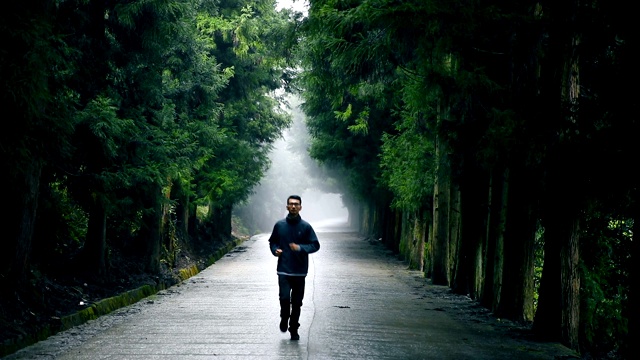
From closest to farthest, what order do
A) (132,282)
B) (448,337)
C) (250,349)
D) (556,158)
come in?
(250,349) < (556,158) < (448,337) < (132,282)

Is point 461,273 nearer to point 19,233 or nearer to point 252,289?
point 252,289

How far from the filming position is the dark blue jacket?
912 cm

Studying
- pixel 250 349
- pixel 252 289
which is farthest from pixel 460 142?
pixel 250 349

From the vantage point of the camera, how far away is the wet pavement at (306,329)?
8523 millimetres

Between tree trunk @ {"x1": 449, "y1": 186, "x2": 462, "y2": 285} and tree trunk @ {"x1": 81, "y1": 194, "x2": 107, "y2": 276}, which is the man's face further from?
tree trunk @ {"x1": 449, "y1": 186, "x2": 462, "y2": 285}

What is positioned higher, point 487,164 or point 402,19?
point 402,19

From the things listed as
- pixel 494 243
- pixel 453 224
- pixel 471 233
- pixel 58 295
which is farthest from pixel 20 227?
pixel 453 224

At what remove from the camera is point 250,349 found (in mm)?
8422

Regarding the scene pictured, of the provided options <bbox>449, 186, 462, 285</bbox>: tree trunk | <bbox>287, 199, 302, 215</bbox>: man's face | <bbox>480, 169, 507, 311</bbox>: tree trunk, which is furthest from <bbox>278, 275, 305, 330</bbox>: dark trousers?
<bbox>449, 186, 462, 285</bbox>: tree trunk

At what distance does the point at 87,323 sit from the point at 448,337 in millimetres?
5678

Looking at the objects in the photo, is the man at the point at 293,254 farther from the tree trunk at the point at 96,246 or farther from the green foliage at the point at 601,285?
the tree trunk at the point at 96,246

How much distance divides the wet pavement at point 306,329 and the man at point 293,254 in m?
0.45

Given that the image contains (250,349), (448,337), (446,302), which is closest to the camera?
(250,349)

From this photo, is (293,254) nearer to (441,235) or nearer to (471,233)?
(471,233)
